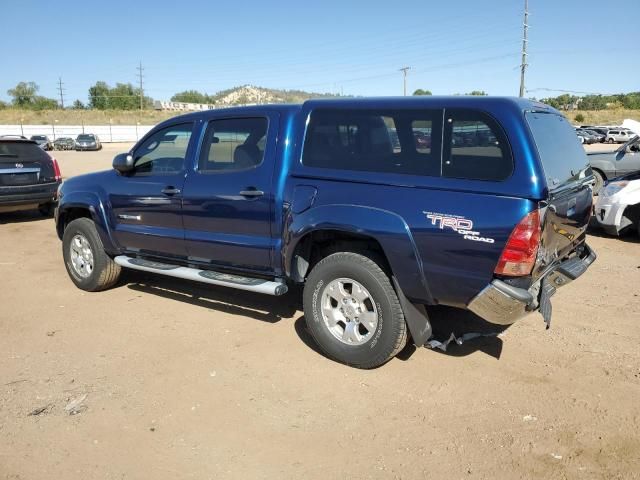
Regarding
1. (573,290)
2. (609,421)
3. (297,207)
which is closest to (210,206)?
(297,207)

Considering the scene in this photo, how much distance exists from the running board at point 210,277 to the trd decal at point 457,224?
153cm

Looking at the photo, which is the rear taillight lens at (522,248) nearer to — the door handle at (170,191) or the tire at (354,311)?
the tire at (354,311)

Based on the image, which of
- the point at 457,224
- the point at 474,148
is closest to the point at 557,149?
the point at 474,148

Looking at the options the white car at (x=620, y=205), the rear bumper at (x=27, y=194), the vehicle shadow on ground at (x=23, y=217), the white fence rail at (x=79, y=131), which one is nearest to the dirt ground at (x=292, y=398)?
the white car at (x=620, y=205)

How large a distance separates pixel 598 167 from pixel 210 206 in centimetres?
1077

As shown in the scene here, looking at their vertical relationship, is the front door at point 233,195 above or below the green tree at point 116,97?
below

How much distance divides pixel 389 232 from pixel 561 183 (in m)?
1.20

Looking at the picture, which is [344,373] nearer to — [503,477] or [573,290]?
[503,477]

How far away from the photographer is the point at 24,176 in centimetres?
987

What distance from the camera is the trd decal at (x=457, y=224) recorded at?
129 inches

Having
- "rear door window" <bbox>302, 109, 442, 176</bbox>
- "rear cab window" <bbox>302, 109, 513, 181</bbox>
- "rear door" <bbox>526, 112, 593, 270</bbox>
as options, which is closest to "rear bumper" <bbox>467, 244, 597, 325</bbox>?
"rear door" <bbox>526, 112, 593, 270</bbox>

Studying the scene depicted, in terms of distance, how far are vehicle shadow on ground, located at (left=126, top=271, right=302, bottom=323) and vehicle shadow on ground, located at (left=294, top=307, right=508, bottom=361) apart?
345mm

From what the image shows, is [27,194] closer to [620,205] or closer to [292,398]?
[292,398]

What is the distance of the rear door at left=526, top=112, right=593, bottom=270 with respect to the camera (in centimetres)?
338
